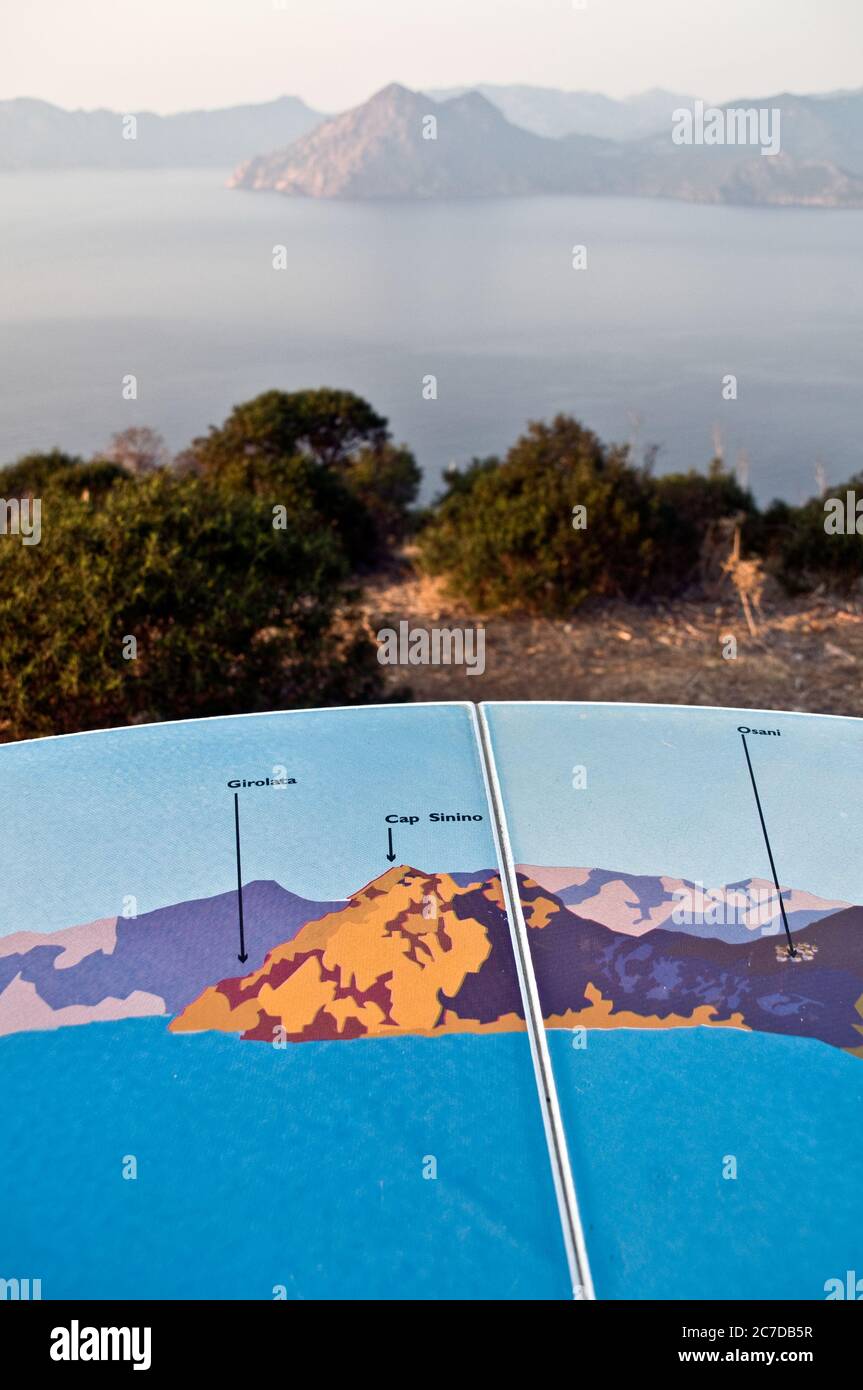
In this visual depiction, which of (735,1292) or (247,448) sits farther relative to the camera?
(247,448)

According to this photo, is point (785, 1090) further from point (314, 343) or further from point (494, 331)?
point (494, 331)

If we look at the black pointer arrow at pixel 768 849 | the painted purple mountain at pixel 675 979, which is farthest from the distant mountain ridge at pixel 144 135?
the painted purple mountain at pixel 675 979

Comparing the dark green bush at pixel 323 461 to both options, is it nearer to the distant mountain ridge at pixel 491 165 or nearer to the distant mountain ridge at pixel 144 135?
the distant mountain ridge at pixel 144 135

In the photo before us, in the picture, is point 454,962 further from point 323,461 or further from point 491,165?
point 491,165

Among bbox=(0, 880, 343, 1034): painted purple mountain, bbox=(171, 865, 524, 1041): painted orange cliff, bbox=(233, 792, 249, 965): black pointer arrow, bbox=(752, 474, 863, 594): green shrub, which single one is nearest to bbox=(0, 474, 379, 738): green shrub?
bbox=(233, 792, 249, 965): black pointer arrow

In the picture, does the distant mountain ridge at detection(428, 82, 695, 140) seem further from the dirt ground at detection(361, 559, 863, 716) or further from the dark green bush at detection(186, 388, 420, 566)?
the dirt ground at detection(361, 559, 863, 716)
